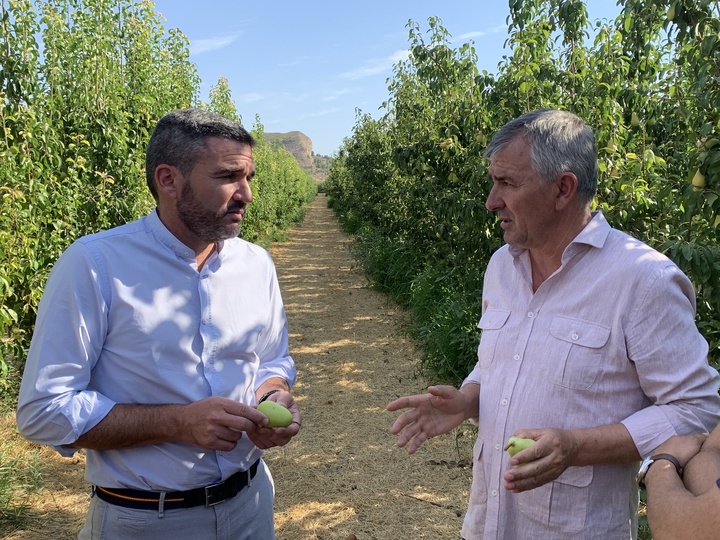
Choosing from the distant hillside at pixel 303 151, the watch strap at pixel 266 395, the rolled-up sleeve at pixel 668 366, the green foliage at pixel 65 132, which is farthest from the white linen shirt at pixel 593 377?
the distant hillside at pixel 303 151

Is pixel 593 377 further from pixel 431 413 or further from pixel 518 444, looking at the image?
pixel 431 413

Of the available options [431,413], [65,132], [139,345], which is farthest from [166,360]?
[65,132]

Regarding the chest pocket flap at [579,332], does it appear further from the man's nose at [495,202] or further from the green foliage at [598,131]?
the green foliage at [598,131]

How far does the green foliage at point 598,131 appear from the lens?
8.27ft

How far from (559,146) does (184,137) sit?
Answer: 1.13m

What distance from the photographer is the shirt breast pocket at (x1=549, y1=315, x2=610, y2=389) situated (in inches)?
64.2

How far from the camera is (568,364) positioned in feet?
5.44

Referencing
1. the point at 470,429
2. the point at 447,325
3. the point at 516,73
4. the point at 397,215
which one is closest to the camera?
the point at 516,73

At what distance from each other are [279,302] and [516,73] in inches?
117

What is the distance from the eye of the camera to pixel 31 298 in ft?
14.5

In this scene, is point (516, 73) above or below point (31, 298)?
above

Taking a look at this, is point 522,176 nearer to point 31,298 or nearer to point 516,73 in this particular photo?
point 516,73

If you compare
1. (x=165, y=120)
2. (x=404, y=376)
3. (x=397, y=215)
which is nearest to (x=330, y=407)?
(x=404, y=376)

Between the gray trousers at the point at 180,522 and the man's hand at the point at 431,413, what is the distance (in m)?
A: 0.56
